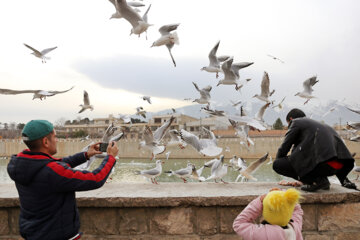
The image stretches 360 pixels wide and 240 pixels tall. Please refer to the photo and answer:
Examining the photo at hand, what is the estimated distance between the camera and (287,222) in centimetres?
159

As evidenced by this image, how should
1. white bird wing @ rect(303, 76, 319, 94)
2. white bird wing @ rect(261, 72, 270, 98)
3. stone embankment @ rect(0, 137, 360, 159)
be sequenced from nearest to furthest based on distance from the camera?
white bird wing @ rect(261, 72, 270, 98), white bird wing @ rect(303, 76, 319, 94), stone embankment @ rect(0, 137, 360, 159)

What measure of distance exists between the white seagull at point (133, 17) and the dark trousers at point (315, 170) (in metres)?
2.21

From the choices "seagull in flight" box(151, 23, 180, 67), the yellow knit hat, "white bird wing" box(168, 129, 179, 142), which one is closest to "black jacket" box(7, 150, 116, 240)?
the yellow knit hat

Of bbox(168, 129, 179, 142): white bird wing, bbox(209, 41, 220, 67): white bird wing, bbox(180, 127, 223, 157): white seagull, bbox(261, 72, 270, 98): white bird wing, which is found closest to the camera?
bbox(180, 127, 223, 157): white seagull

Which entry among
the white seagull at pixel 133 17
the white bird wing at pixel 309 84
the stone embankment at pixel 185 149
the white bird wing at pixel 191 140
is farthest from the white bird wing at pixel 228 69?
the stone embankment at pixel 185 149

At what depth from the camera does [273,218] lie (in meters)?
1.56

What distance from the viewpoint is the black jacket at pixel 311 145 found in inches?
99.5

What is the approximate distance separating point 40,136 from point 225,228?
1.59m

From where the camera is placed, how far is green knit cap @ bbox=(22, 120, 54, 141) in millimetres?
1695

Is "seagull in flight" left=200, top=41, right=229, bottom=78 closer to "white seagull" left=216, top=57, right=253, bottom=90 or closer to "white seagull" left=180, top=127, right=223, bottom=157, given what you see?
"white seagull" left=216, top=57, right=253, bottom=90

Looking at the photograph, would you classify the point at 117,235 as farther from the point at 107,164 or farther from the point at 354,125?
the point at 354,125

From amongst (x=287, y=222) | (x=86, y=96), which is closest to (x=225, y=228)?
(x=287, y=222)

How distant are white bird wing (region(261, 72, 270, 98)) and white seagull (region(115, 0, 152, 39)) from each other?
2.67 m

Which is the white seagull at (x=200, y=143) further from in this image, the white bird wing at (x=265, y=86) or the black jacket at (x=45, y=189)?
the black jacket at (x=45, y=189)
